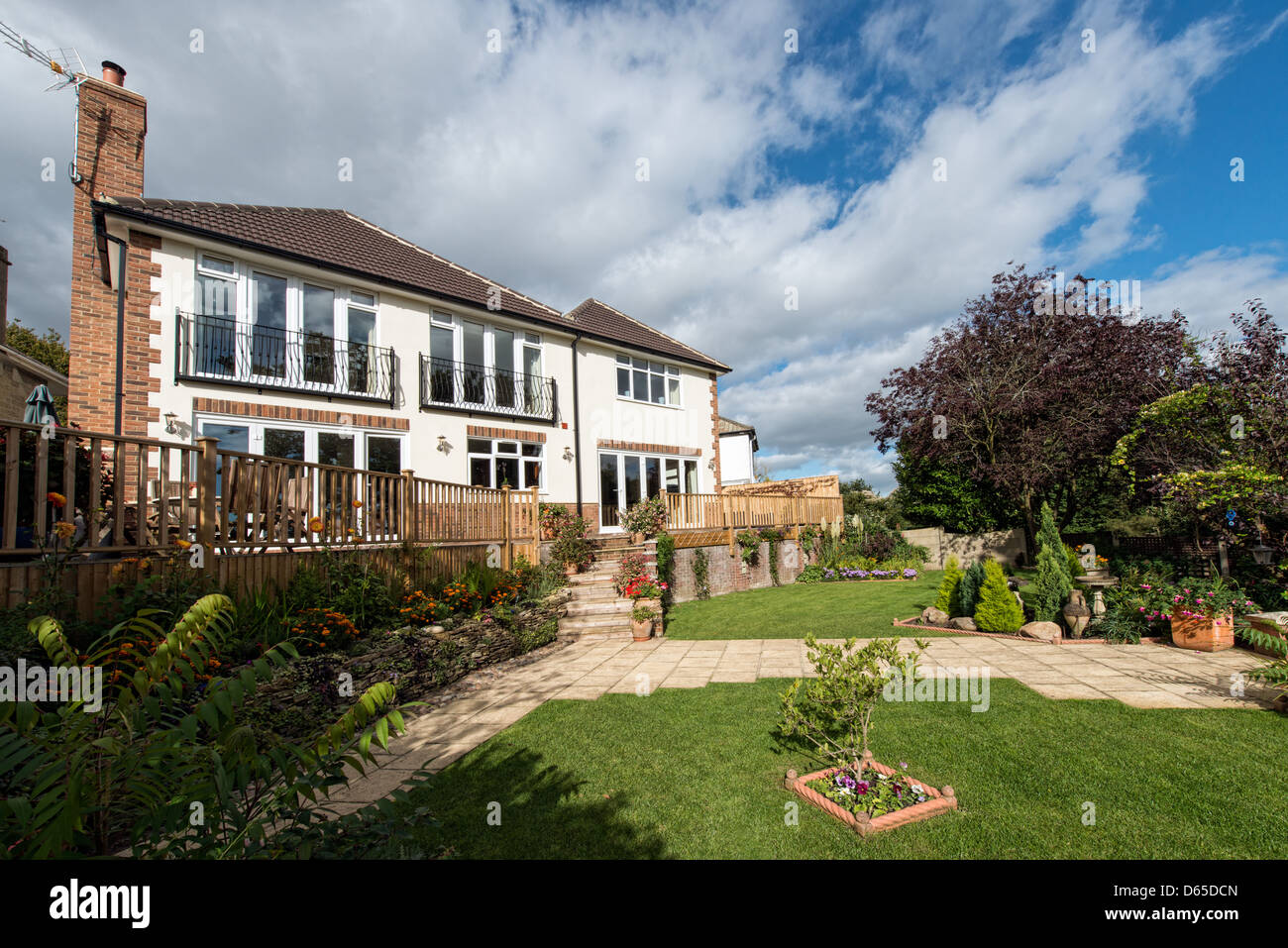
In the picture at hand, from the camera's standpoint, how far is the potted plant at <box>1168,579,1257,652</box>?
23.6 feet

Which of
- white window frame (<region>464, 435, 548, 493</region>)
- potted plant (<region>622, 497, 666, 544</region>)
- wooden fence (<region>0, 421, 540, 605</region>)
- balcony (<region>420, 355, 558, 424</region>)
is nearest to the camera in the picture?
wooden fence (<region>0, 421, 540, 605</region>)

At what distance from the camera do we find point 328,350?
12.6 metres

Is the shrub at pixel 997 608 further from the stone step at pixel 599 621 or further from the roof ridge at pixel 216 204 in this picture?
the roof ridge at pixel 216 204

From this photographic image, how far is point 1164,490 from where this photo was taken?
31.4 ft

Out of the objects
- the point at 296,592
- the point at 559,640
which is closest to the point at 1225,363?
the point at 559,640

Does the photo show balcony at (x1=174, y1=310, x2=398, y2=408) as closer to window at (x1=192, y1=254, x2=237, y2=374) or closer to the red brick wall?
window at (x1=192, y1=254, x2=237, y2=374)

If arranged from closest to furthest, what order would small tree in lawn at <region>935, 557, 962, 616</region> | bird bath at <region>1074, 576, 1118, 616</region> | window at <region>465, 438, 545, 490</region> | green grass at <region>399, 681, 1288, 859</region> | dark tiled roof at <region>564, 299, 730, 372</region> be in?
green grass at <region>399, 681, 1288, 859</region>, bird bath at <region>1074, 576, 1118, 616</region>, small tree in lawn at <region>935, 557, 962, 616</region>, window at <region>465, 438, 545, 490</region>, dark tiled roof at <region>564, 299, 730, 372</region>

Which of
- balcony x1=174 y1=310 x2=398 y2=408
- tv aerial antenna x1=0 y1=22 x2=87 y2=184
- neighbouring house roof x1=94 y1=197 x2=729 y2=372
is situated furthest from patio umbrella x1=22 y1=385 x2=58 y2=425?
tv aerial antenna x1=0 y1=22 x2=87 y2=184

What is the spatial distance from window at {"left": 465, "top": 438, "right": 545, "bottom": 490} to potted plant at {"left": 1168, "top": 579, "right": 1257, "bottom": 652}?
13187mm

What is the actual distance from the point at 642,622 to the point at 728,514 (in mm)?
6956

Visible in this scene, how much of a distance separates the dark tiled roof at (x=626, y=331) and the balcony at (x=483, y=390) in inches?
109

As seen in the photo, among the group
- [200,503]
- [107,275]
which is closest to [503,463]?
[107,275]
